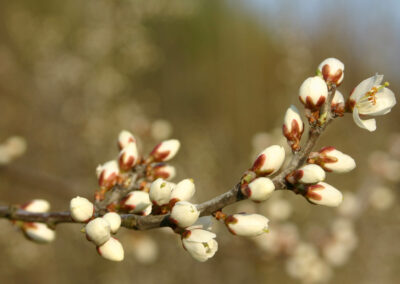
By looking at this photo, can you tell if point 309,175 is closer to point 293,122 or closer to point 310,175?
point 310,175

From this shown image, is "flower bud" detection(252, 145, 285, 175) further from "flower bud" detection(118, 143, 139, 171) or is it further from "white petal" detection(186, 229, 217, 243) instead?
"flower bud" detection(118, 143, 139, 171)

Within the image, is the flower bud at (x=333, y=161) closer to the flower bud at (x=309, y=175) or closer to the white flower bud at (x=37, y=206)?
the flower bud at (x=309, y=175)

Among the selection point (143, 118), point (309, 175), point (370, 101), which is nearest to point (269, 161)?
point (309, 175)

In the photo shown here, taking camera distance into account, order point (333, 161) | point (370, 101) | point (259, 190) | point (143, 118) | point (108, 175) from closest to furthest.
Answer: point (259, 190) < point (333, 161) < point (370, 101) < point (108, 175) < point (143, 118)

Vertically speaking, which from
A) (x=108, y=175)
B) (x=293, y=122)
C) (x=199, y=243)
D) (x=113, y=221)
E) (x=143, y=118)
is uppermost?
(x=143, y=118)

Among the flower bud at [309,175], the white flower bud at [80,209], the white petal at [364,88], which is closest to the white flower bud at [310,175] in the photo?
the flower bud at [309,175]
